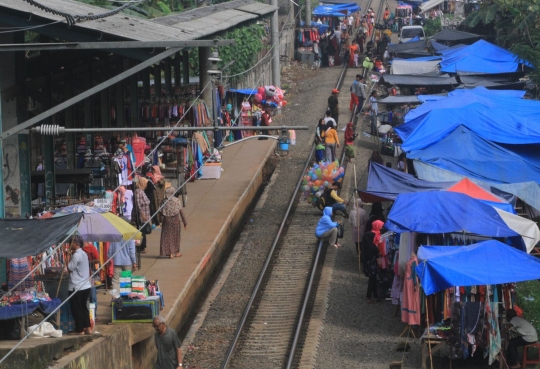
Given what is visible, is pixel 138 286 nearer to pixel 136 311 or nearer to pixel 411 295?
pixel 136 311

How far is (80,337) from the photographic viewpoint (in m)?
14.3

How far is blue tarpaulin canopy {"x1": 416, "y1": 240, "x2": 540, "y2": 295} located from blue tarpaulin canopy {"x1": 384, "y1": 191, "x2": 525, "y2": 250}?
1.14 metres

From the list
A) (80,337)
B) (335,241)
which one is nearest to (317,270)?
(335,241)

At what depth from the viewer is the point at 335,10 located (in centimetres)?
5159

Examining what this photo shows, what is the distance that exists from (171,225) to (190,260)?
30.9 inches

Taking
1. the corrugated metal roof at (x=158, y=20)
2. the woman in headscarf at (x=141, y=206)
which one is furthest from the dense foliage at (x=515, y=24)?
the woman in headscarf at (x=141, y=206)

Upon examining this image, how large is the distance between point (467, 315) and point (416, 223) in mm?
2483

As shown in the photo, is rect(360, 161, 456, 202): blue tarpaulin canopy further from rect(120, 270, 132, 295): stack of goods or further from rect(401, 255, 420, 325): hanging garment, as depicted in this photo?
rect(120, 270, 132, 295): stack of goods

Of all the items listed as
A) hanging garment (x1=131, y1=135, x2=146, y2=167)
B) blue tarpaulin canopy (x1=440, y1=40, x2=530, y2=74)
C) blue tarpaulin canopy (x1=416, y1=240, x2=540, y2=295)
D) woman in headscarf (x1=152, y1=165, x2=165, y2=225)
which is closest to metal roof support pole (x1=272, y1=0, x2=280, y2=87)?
blue tarpaulin canopy (x1=440, y1=40, x2=530, y2=74)

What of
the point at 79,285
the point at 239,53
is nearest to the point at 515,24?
the point at 239,53

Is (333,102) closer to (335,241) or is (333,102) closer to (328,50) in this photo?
(335,241)

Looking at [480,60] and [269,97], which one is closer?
[269,97]

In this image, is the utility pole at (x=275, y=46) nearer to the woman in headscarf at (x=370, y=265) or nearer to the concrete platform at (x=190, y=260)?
the concrete platform at (x=190, y=260)

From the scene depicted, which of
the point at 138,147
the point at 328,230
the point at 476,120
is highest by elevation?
the point at 476,120
